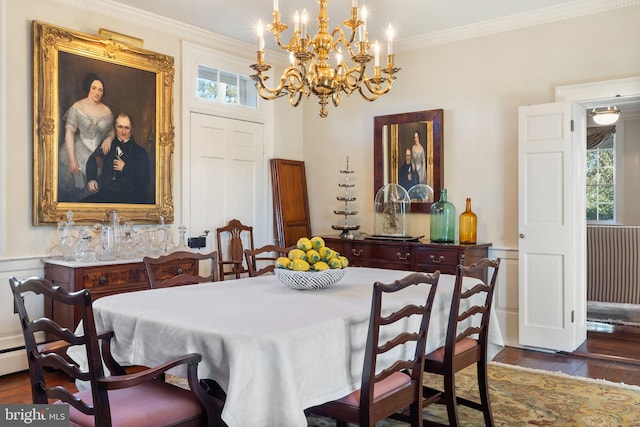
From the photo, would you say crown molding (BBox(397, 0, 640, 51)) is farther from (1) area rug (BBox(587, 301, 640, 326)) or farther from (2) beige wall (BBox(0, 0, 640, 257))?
(1) area rug (BBox(587, 301, 640, 326))

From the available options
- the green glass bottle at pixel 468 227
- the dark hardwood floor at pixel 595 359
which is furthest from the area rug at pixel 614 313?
the green glass bottle at pixel 468 227

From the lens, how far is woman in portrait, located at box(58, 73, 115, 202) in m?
4.05

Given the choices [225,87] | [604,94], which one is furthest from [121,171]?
[604,94]

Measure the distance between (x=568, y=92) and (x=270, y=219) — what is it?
3.10 metres

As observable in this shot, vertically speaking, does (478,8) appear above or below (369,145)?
above

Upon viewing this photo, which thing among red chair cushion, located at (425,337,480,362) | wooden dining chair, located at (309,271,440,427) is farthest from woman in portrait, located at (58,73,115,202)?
red chair cushion, located at (425,337,480,362)

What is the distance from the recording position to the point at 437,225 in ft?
15.6

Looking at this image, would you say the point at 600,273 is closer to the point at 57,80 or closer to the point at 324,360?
the point at 324,360

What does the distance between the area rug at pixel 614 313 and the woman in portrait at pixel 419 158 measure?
93.7 inches

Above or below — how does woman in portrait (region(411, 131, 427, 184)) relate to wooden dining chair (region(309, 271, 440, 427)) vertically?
above

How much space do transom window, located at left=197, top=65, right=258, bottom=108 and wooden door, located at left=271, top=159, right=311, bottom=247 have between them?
709 millimetres

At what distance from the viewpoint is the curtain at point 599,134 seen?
8250mm

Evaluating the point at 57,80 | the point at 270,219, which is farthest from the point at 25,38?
the point at 270,219

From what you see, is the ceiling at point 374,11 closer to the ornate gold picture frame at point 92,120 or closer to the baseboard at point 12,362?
the ornate gold picture frame at point 92,120
